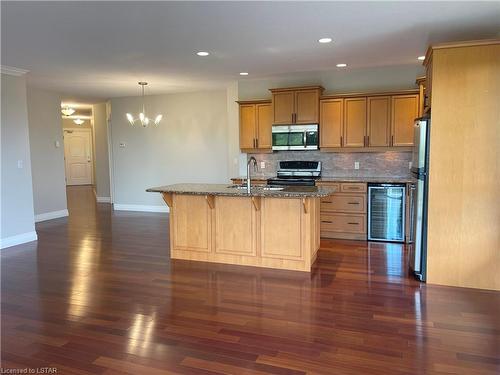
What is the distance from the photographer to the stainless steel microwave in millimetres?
6117

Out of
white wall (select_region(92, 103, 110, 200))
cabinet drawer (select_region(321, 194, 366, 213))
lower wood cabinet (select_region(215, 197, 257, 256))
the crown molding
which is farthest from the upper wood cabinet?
white wall (select_region(92, 103, 110, 200))

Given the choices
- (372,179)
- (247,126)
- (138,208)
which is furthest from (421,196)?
(138,208)

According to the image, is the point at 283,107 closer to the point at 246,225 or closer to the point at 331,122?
the point at 331,122

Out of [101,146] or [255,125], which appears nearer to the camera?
[255,125]

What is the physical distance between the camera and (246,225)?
4.48m

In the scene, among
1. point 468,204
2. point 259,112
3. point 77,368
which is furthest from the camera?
point 259,112

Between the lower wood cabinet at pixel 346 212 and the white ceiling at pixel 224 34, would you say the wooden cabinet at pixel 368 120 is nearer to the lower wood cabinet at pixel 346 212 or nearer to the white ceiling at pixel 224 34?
the white ceiling at pixel 224 34

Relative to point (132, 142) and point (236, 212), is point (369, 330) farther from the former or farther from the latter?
point (132, 142)

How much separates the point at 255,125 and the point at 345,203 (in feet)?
6.79

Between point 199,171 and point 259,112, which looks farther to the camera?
point 199,171

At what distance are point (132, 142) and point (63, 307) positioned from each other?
5874mm

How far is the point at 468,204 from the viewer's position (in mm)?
3713

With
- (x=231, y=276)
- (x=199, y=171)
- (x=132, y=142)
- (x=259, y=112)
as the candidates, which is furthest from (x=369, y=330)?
(x=132, y=142)

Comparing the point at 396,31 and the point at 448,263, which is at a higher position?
the point at 396,31
